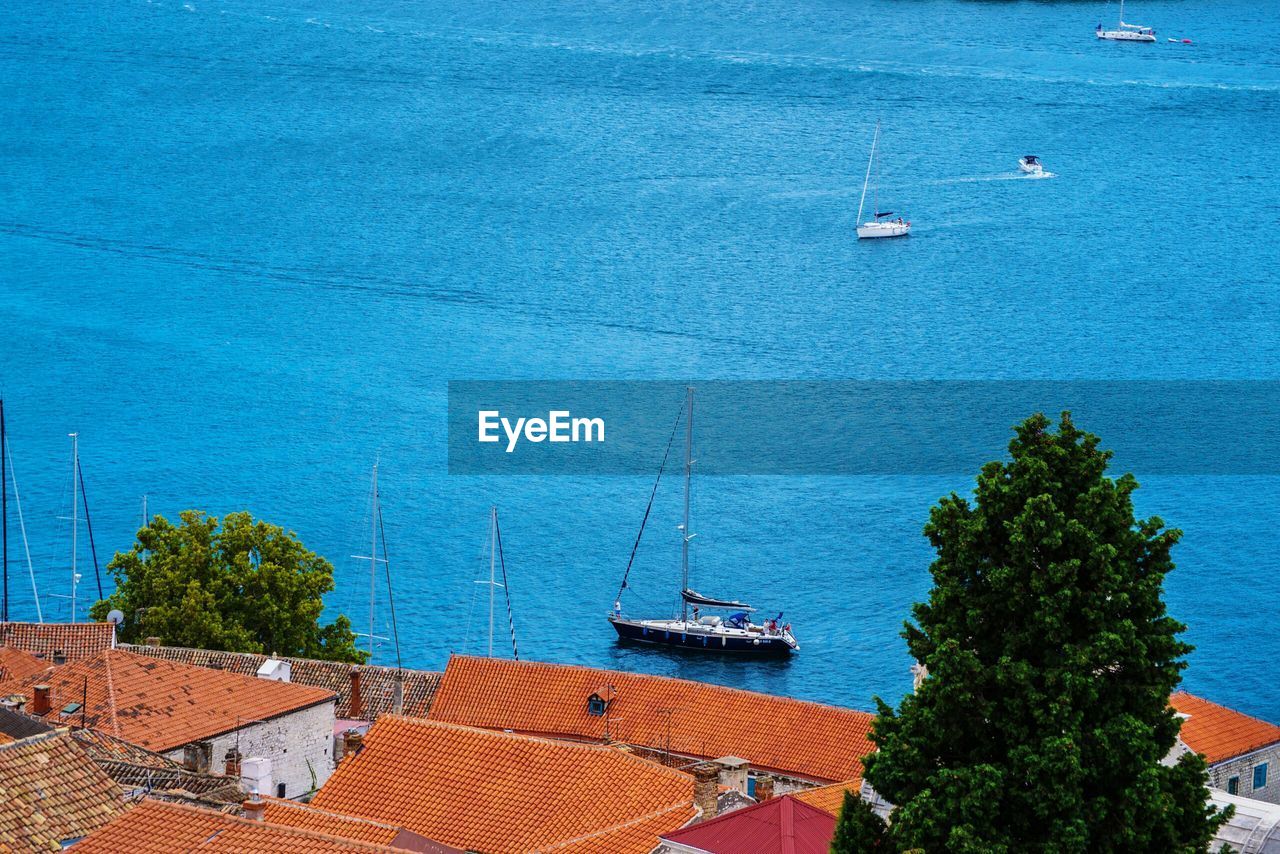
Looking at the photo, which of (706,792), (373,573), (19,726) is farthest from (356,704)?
(373,573)

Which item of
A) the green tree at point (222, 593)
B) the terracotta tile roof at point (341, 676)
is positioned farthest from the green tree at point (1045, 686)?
the green tree at point (222, 593)

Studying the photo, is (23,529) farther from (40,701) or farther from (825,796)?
(825,796)

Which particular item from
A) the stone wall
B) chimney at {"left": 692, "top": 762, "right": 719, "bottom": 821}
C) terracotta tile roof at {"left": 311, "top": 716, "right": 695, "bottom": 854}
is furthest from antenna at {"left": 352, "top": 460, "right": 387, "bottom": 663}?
chimney at {"left": 692, "top": 762, "right": 719, "bottom": 821}

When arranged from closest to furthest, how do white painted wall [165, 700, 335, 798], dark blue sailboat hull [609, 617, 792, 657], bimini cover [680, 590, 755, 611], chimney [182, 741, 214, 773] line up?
chimney [182, 741, 214, 773]
white painted wall [165, 700, 335, 798]
dark blue sailboat hull [609, 617, 792, 657]
bimini cover [680, 590, 755, 611]

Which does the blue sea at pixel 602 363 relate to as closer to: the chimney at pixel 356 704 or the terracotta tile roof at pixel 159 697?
the chimney at pixel 356 704

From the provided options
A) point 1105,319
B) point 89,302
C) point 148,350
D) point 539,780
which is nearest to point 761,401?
point 1105,319

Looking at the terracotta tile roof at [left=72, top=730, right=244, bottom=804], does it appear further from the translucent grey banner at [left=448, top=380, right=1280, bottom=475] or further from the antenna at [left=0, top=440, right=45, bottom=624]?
the translucent grey banner at [left=448, top=380, right=1280, bottom=475]
